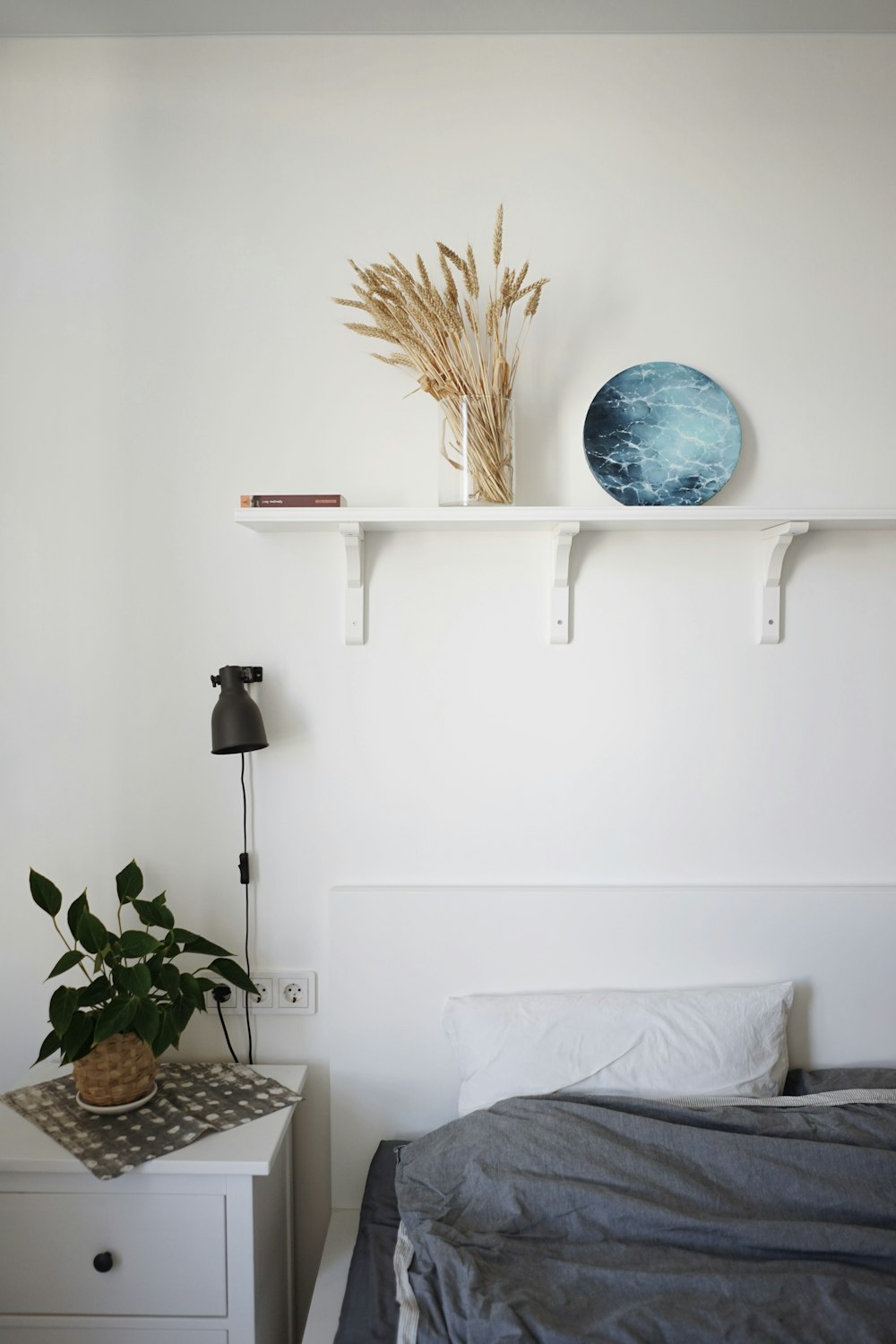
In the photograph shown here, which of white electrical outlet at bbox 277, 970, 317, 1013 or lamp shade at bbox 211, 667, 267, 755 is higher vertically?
lamp shade at bbox 211, 667, 267, 755

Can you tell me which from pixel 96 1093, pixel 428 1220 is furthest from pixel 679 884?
pixel 96 1093

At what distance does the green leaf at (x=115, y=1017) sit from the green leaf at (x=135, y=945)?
7 centimetres

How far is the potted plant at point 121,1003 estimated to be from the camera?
A: 1453 millimetres

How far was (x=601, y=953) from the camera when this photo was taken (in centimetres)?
177

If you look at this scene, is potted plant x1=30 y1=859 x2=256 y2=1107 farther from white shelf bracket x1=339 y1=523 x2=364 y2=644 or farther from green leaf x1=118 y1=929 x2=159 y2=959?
white shelf bracket x1=339 y1=523 x2=364 y2=644

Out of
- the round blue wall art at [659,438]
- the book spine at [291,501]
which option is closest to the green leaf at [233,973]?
the book spine at [291,501]

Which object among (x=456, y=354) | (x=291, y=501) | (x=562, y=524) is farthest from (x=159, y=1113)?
(x=456, y=354)

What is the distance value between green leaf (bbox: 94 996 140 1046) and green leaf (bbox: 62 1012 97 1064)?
0.03 m

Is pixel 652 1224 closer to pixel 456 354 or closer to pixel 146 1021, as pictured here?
pixel 146 1021

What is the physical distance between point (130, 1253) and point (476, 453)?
55.5 inches

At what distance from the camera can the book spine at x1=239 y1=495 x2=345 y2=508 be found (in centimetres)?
166

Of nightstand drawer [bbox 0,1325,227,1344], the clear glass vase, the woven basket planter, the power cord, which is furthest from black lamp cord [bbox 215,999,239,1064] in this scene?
the clear glass vase

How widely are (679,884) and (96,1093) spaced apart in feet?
3.59

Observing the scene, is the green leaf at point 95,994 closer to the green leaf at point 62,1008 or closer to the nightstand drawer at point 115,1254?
the green leaf at point 62,1008
